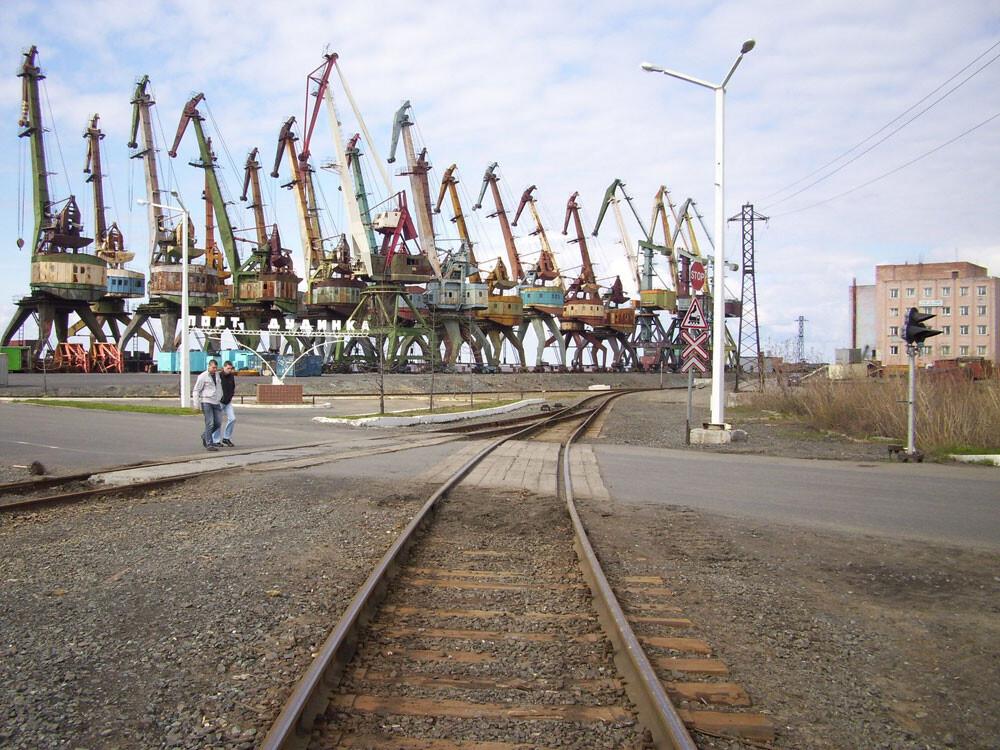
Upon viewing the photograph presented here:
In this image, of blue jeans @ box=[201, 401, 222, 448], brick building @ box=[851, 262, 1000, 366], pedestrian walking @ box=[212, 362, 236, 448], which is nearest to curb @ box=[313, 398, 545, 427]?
pedestrian walking @ box=[212, 362, 236, 448]

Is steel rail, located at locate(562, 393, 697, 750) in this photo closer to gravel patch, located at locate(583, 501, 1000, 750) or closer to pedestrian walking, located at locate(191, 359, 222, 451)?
gravel patch, located at locate(583, 501, 1000, 750)

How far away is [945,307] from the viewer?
6450 centimetres

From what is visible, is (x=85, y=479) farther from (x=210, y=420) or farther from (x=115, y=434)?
(x=115, y=434)

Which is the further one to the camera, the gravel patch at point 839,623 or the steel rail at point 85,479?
the steel rail at point 85,479

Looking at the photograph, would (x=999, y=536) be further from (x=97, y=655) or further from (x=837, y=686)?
(x=97, y=655)

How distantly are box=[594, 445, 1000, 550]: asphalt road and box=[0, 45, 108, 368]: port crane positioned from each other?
2672 inches

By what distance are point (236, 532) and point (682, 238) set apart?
108 meters

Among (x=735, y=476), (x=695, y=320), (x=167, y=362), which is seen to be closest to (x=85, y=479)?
(x=735, y=476)

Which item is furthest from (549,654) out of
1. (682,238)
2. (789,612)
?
(682,238)

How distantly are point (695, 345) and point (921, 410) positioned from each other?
542cm

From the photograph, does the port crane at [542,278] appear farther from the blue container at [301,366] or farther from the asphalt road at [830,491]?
the asphalt road at [830,491]

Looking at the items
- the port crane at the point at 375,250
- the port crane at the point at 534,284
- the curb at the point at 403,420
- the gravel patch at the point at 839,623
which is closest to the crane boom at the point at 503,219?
the port crane at the point at 534,284

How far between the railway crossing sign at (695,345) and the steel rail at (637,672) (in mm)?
13299

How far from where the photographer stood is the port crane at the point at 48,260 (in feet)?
224
